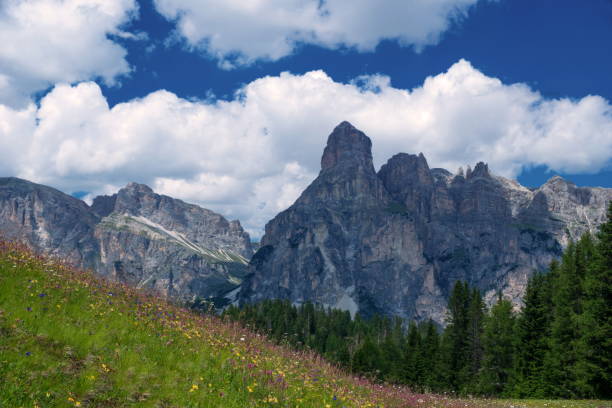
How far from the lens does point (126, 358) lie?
10078mm

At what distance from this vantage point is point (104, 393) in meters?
8.59

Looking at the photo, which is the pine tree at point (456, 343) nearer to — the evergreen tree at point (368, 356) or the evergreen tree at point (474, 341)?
the evergreen tree at point (474, 341)

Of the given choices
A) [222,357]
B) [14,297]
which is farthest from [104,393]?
[14,297]

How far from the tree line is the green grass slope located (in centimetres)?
391

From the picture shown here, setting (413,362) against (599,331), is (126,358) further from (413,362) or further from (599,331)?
(413,362)

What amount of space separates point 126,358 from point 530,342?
158 ft

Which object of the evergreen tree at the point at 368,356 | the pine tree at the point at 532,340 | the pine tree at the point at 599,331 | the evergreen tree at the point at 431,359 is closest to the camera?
the pine tree at the point at 599,331

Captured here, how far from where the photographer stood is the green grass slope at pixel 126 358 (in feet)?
28.0

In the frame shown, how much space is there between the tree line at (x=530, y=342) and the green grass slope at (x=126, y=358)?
3906mm

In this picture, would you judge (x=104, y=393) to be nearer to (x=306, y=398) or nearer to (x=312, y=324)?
(x=306, y=398)

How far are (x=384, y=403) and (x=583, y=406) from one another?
12076 millimetres

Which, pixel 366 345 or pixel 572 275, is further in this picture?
pixel 366 345

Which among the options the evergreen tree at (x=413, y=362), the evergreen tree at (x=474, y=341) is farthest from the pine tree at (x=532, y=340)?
the evergreen tree at (x=413, y=362)

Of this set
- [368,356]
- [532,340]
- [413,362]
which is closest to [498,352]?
[532,340]
